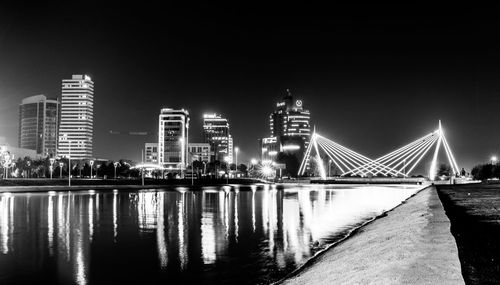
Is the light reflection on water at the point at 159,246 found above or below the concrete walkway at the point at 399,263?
below

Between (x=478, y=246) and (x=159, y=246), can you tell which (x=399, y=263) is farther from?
(x=159, y=246)

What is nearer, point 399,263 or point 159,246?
point 399,263

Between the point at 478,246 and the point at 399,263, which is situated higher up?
the point at 399,263

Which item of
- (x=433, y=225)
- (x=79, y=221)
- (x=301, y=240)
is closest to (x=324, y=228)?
(x=301, y=240)

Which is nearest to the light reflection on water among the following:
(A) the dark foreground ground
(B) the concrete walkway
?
(B) the concrete walkway

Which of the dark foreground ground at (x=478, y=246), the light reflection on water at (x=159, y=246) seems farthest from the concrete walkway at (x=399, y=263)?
the light reflection on water at (x=159, y=246)

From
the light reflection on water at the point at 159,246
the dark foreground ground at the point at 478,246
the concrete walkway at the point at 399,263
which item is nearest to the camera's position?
the concrete walkway at the point at 399,263

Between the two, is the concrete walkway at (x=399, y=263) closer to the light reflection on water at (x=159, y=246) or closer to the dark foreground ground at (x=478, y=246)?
the dark foreground ground at (x=478, y=246)

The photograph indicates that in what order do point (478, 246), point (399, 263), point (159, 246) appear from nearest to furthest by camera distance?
point (399, 263) < point (478, 246) < point (159, 246)

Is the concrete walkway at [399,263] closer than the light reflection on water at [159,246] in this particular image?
Yes

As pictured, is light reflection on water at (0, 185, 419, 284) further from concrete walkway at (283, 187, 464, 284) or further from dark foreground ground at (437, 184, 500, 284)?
dark foreground ground at (437, 184, 500, 284)

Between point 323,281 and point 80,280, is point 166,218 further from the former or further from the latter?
point 323,281

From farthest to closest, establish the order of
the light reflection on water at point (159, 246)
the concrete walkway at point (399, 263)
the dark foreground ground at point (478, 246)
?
the light reflection on water at point (159, 246)
the dark foreground ground at point (478, 246)
the concrete walkway at point (399, 263)

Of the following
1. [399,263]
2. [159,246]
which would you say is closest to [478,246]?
[399,263]
